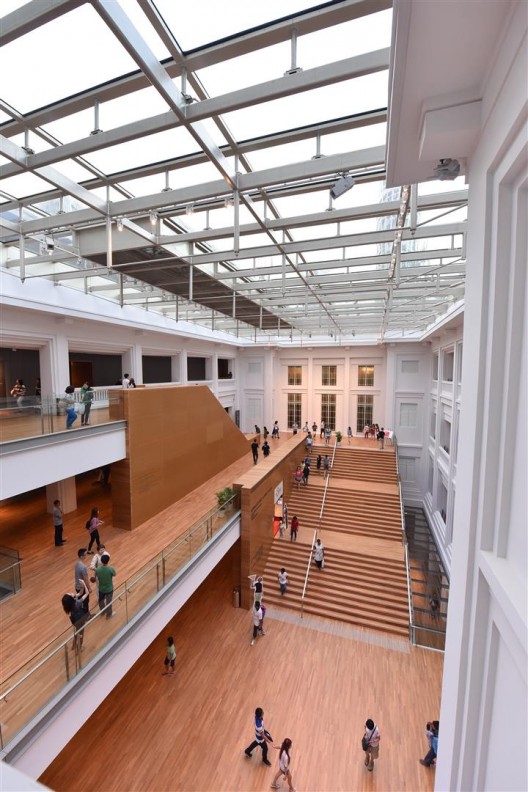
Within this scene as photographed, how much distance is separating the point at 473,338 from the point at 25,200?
25.8ft

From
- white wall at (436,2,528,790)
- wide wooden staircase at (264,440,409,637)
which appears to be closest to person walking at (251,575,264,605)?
wide wooden staircase at (264,440,409,637)

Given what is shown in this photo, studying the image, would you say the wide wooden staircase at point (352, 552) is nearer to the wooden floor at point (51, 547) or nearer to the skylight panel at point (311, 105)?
the wooden floor at point (51, 547)

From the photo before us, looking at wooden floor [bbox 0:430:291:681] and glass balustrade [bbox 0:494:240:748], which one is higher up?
A: glass balustrade [bbox 0:494:240:748]

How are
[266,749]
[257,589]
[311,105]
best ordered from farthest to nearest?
[257,589], [266,749], [311,105]

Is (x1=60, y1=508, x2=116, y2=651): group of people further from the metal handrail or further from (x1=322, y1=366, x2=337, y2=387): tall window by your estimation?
(x1=322, y1=366, x2=337, y2=387): tall window

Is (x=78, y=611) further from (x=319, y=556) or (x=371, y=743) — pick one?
(x=319, y=556)

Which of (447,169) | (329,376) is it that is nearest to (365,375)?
(329,376)

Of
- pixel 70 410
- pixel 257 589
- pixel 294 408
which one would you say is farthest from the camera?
pixel 294 408

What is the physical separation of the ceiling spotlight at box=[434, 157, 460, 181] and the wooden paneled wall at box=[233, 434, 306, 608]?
1066 centimetres

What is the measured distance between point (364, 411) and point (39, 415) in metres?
20.3

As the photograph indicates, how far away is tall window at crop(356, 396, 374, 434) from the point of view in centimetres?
2405

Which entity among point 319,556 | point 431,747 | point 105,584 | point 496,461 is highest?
point 496,461

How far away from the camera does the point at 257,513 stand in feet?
40.9

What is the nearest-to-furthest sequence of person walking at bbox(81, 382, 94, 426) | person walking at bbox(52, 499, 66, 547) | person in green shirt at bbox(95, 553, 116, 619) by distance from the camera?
person in green shirt at bbox(95, 553, 116, 619)
person walking at bbox(81, 382, 94, 426)
person walking at bbox(52, 499, 66, 547)
